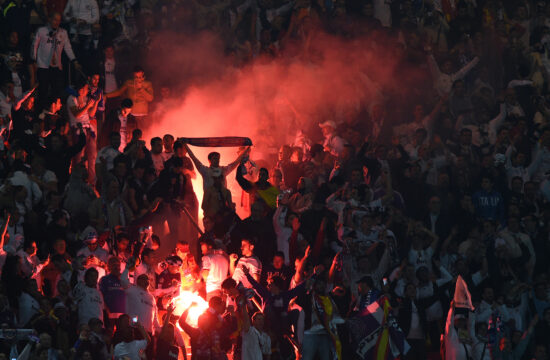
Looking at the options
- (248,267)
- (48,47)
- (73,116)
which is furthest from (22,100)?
(248,267)

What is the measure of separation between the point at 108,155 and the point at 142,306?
329 centimetres

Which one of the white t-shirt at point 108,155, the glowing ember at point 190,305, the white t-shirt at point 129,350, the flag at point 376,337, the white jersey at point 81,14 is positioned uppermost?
the white jersey at point 81,14

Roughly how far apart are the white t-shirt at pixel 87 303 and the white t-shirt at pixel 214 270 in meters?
1.69

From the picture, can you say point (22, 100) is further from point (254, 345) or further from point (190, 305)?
point (254, 345)

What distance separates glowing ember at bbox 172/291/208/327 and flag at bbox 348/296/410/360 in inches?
84.9

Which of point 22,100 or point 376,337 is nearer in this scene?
point 376,337

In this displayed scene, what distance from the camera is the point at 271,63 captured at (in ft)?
73.8

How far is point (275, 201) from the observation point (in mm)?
18484

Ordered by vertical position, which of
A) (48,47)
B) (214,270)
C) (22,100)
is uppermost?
(48,47)

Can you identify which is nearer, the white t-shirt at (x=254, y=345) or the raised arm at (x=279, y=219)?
the white t-shirt at (x=254, y=345)

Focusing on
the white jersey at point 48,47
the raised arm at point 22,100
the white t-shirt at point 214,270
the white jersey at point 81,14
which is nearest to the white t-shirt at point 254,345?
the white t-shirt at point 214,270

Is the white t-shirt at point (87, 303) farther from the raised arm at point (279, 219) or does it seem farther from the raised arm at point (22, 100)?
the raised arm at point (22, 100)

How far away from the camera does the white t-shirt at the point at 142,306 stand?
1603 cm

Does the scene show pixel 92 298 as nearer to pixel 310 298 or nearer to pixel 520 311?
pixel 310 298
